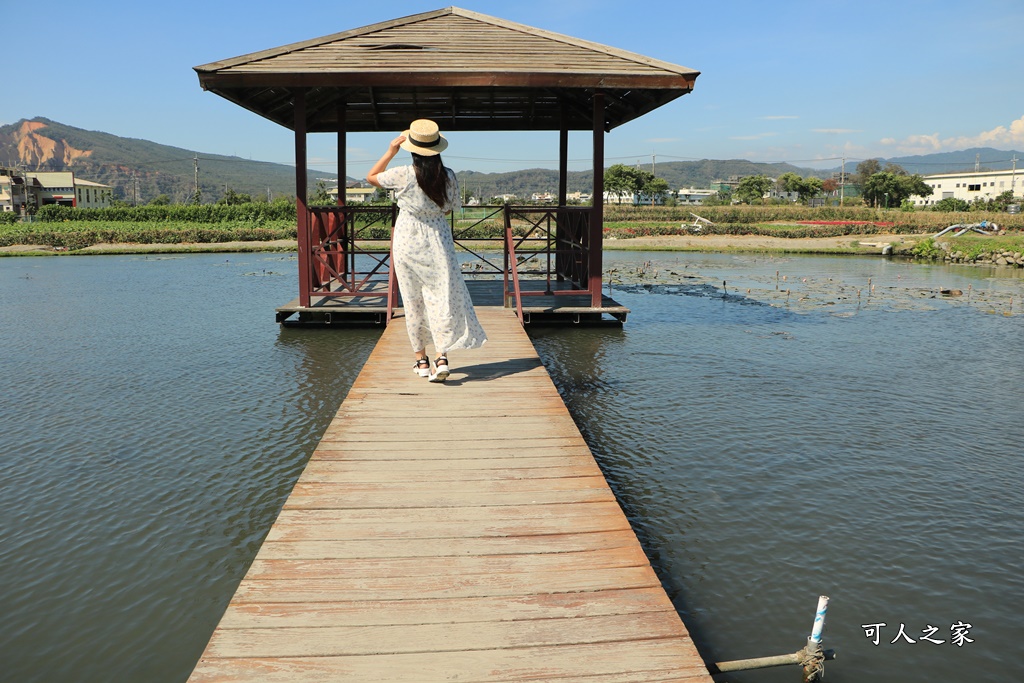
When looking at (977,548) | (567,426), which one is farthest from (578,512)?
(977,548)

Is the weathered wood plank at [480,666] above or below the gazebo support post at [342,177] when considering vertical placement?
below

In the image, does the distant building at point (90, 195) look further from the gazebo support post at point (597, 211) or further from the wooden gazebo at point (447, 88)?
the gazebo support post at point (597, 211)

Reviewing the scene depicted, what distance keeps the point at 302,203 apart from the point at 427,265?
6.28 metres

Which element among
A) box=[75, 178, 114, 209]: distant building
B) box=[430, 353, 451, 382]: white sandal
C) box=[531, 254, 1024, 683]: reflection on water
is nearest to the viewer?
box=[531, 254, 1024, 683]: reflection on water

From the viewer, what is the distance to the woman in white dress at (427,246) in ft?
17.0

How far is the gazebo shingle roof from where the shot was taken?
9.55 meters

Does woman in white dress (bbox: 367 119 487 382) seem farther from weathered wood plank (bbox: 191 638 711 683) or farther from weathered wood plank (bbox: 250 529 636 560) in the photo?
weathered wood plank (bbox: 191 638 711 683)

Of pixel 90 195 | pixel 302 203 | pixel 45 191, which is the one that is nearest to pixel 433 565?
pixel 302 203

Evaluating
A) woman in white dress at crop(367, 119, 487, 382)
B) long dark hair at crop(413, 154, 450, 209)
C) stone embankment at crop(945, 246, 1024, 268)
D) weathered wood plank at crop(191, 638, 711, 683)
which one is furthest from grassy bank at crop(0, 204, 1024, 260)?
weathered wood plank at crop(191, 638, 711, 683)

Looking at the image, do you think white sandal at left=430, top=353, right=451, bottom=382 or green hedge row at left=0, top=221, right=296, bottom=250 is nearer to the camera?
white sandal at left=430, top=353, right=451, bottom=382

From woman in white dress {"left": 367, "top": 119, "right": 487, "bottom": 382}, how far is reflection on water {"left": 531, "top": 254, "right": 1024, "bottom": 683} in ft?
5.29

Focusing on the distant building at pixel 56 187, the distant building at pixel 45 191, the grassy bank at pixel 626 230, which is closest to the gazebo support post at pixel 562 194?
the grassy bank at pixel 626 230

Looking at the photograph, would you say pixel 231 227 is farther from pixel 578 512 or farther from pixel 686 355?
pixel 578 512

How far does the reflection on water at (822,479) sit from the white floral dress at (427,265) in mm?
1666
